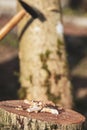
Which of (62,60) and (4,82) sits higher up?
(62,60)

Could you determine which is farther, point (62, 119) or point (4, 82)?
point (4, 82)

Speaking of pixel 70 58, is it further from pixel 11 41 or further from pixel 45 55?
pixel 45 55

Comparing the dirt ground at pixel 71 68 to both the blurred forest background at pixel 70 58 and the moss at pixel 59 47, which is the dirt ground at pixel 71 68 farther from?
the moss at pixel 59 47

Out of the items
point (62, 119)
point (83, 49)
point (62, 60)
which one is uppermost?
point (62, 119)

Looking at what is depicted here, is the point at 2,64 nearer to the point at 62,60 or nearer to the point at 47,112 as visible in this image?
the point at 62,60

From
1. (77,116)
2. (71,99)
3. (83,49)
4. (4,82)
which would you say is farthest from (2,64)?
(77,116)

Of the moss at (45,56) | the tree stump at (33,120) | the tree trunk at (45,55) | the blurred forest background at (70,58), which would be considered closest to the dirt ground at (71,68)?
the blurred forest background at (70,58)
